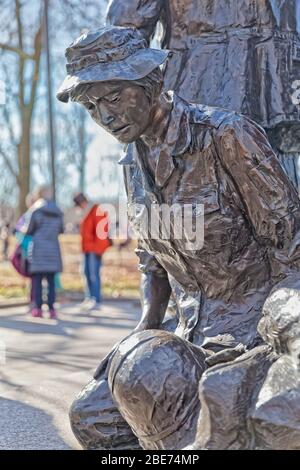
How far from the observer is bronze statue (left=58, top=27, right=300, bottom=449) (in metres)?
2.21

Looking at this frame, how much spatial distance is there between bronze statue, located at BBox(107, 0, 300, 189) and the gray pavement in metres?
1.53

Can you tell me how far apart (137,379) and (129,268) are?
18.2 m

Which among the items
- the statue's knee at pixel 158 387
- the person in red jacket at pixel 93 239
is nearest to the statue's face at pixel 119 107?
the statue's knee at pixel 158 387

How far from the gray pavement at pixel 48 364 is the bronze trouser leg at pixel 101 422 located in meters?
0.31

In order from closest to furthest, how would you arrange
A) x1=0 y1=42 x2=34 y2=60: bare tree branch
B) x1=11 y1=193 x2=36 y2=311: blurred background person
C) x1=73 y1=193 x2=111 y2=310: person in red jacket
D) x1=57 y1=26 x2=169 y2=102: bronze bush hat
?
x1=57 y1=26 x2=169 y2=102: bronze bush hat, x1=11 y1=193 x2=36 y2=311: blurred background person, x1=73 y1=193 x2=111 y2=310: person in red jacket, x1=0 y1=42 x2=34 y2=60: bare tree branch

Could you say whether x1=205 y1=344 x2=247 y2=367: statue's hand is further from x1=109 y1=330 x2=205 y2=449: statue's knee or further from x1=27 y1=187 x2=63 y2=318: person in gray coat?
x1=27 y1=187 x2=63 y2=318: person in gray coat

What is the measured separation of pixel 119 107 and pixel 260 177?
544 mm

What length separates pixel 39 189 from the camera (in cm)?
940

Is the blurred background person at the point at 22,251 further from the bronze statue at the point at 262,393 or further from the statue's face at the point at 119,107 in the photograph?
the bronze statue at the point at 262,393

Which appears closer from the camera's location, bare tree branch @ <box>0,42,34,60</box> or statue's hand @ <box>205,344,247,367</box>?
statue's hand @ <box>205,344,247,367</box>

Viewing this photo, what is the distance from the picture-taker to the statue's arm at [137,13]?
300 centimetres

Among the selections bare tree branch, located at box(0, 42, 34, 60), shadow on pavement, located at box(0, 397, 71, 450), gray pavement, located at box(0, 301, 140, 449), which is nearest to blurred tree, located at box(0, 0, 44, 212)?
bare tree branch, located at box(0, 42, 34, 60)

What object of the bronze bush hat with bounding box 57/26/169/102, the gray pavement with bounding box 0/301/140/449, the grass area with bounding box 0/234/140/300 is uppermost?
the bronze bush hat with bounding box 57/26/169/102
